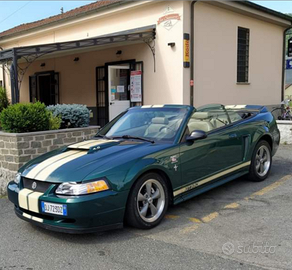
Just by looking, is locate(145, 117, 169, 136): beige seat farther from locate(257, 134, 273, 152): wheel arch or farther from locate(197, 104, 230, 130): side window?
locate(257, 134, 273, 152): wheel arch

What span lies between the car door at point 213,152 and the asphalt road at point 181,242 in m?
0.50

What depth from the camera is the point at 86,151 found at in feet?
13.6

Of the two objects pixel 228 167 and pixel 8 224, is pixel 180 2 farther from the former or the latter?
pixel 8 224

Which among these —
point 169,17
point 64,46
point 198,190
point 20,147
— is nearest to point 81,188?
point 198,190

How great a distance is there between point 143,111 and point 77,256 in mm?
2457

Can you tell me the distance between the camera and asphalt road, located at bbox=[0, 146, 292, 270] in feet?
10.4

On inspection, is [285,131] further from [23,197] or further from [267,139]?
[23,197]

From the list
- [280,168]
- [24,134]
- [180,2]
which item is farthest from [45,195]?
[180,2]

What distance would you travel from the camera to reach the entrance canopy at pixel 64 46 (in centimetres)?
827

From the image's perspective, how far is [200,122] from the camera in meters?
4.98

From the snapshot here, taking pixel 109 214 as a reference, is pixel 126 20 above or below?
above

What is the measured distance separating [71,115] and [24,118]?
1157 mm

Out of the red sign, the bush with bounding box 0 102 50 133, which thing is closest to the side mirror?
the bush with bounding box 0 102 50 133

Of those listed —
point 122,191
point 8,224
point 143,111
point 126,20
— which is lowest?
point 8,224
